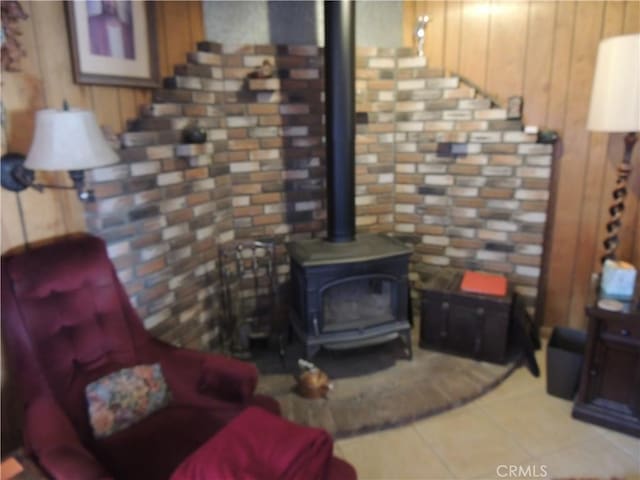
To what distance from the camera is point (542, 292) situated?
2951mm

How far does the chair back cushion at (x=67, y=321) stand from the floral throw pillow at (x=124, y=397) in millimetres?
43

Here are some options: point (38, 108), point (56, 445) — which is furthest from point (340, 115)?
point (56, 445)

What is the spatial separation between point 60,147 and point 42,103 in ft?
1.27

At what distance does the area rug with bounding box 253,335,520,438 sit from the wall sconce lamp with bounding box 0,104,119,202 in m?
1.49

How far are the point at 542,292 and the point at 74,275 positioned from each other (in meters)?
2.69

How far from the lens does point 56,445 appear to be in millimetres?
1385

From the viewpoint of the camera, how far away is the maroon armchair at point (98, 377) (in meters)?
1.40

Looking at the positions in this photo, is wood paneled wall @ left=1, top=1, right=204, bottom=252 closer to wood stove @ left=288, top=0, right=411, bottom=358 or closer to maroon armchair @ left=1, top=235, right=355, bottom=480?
maroon armchair @ left=1, top=235, right=355, bottom=480

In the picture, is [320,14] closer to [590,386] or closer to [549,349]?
[549,349]

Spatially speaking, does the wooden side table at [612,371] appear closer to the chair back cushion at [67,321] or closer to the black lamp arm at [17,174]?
the chair back cushion at [67,321]

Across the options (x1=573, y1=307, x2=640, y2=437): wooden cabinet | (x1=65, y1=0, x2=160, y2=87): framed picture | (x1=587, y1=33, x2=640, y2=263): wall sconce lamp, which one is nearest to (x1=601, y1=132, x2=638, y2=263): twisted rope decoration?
(x1=587, y1=33, x2=640, y2=263): wall sconce lamp
